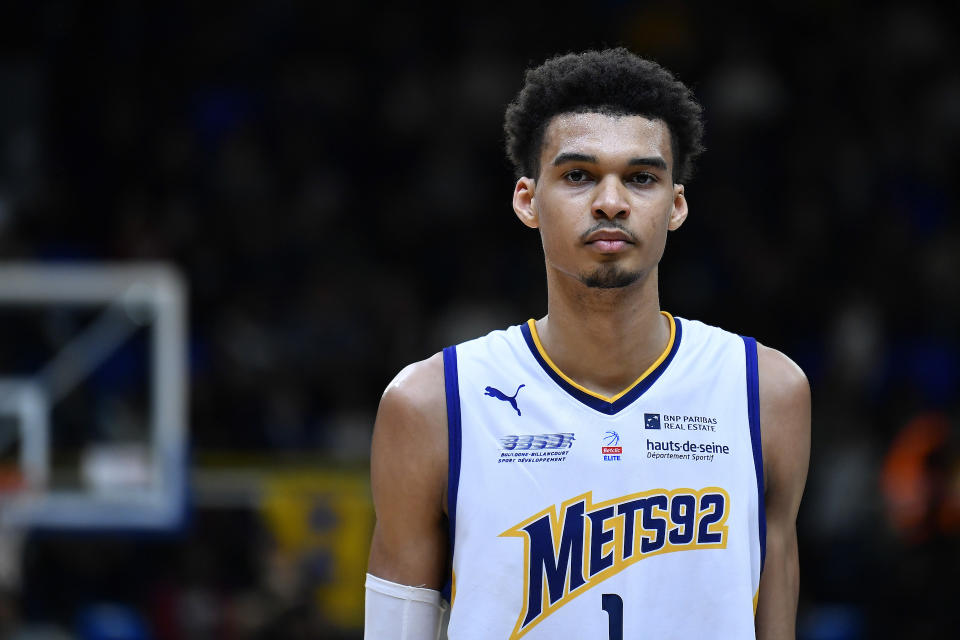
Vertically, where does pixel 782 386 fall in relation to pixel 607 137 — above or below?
below

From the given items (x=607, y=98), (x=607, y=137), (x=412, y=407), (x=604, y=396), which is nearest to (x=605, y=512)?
(x=604, y=396)

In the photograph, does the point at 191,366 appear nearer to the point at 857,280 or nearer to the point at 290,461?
the point at 290,461

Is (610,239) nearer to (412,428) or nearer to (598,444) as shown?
(598,444)

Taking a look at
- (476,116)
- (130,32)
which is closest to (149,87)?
(130,32)

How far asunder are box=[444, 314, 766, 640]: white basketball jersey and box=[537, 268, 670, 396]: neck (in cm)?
6

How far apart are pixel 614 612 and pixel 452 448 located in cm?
54

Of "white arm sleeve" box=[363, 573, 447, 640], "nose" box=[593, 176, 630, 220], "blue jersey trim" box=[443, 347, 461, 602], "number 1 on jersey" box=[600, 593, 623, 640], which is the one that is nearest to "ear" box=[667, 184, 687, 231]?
"nose" box=[593, 176, 630, 220]

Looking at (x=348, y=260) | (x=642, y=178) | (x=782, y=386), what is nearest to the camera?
(x=642, y=178)

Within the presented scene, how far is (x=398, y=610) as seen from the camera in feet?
11.2

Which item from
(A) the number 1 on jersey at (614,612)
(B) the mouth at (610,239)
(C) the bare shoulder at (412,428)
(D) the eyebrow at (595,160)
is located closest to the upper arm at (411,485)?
(C) the bare shoulder at (412,428)

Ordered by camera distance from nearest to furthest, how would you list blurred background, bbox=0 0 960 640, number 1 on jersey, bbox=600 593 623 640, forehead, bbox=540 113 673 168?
number 1 on jersey, bbox=600 593 623 640
forehead, bbox=540 113 673 168
blurred background, bbox=0 0 960 640

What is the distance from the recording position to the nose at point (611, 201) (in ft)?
10.7

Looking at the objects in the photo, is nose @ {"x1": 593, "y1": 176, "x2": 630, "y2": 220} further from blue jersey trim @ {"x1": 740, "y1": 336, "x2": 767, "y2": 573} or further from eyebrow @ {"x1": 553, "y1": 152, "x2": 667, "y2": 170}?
blue jersey trim @ {"x1": 740, "y1": 336, "x2": 767, "y2": 573}

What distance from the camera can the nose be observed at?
3.28m
